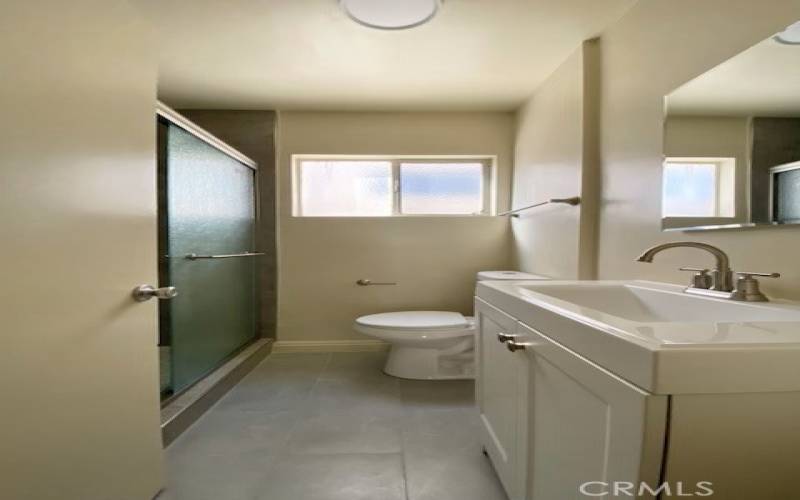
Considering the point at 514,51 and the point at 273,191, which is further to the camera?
the point at 273,191

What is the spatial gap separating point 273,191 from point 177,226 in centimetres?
97

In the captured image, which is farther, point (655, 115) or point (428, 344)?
point (428, 344)

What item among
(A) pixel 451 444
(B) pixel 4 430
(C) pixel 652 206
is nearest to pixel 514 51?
(C) pixel 652 206

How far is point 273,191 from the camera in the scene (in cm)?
261

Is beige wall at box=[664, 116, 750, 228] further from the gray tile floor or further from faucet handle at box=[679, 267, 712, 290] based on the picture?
the gray tile floor

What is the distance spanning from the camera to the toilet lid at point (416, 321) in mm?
2012

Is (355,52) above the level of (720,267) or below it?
above

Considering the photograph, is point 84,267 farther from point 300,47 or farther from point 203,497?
point 300,47

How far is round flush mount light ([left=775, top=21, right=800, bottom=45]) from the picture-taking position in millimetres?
836

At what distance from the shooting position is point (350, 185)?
8.98 ft

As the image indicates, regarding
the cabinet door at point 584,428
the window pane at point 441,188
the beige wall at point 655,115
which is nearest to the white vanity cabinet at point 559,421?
the cabinet door at point 584,428

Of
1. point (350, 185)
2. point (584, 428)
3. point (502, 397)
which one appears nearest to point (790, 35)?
point (584, 428)

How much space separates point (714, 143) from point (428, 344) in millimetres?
1564

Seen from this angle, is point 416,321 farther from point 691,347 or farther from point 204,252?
point 691,347
